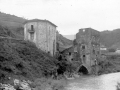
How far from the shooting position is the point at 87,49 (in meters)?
30.6

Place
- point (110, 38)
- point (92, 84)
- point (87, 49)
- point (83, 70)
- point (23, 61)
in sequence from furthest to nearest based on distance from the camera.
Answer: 1. point (110, 38)
2. point (83, 70)
3. point (87, 49)
4. point (92, 84)
5. point (23, 61)

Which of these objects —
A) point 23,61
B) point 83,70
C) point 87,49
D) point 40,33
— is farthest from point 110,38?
point 23,61

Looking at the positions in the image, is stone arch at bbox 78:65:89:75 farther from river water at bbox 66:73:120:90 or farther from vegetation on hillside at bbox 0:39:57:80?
vegetation on hillside at bbox 0:39:57:80

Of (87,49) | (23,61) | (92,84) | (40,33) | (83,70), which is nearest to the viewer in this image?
(23,61)

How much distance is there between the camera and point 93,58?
102 ft

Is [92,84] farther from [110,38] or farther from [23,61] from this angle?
[110,38]

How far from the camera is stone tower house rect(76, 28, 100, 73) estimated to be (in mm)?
30359

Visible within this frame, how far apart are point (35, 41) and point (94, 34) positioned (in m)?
11.8

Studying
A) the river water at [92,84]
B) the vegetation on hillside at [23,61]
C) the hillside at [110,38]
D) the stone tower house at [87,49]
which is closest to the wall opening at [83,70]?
the stone tower house at [87,49]

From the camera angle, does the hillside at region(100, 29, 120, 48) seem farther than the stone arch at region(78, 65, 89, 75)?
Yes

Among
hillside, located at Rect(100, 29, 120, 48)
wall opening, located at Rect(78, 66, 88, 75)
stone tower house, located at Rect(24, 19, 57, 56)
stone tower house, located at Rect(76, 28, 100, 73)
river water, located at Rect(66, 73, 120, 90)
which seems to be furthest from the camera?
hillside, located at Rect(100, 29, 120, 48)

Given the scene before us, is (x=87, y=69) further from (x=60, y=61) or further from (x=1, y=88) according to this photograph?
(x=1, y=88)

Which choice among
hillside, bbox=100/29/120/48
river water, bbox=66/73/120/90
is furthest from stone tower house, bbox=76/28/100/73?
hillside, bbox=100/29/120/48

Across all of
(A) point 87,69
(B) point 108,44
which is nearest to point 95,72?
(A) point 87,69
